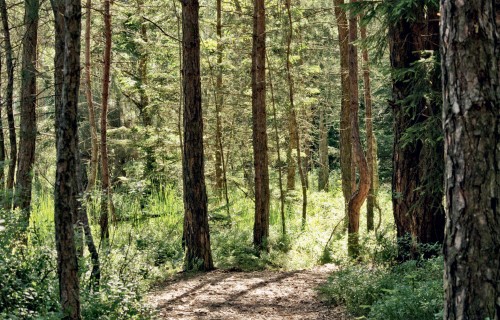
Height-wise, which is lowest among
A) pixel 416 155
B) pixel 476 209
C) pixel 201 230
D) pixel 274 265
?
pixel 274 265

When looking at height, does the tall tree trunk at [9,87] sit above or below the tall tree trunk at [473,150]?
above

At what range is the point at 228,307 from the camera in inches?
316

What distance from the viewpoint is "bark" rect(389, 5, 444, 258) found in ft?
26.7

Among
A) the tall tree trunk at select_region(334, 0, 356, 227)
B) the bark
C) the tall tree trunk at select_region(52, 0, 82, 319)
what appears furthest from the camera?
the tall tree trunk at select_region(334, 0, 356, 227)

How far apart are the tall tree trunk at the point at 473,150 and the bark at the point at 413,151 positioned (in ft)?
13.0

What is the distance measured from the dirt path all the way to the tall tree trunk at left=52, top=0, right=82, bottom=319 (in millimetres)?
2032

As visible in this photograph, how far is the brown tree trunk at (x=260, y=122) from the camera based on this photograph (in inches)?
490

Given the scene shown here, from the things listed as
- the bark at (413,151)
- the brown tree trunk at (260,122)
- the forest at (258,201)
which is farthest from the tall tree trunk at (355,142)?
the bark at (413,151)

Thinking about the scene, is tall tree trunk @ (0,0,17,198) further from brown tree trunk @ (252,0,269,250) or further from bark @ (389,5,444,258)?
bark @ (389,5,444,258)

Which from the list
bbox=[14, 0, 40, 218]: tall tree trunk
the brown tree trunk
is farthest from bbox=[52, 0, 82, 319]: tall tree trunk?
→ the brown tree trunk

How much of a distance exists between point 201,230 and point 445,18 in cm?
714

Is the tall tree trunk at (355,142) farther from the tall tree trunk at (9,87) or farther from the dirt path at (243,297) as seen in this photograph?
the tall tree trunk at (9,87)

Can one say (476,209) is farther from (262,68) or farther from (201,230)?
(262,68)

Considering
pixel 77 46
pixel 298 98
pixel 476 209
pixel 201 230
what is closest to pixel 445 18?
pixel 476 209
